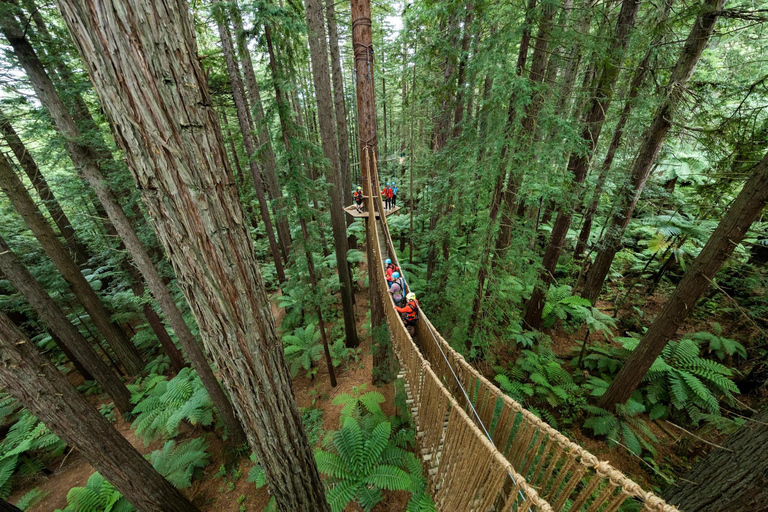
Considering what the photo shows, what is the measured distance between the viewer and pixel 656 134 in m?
4.62

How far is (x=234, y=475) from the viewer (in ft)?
18.3

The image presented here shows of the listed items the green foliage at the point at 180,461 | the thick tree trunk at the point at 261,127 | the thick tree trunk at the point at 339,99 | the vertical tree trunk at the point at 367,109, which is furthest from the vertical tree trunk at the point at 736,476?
the thick tree trunk at the point at 339,99

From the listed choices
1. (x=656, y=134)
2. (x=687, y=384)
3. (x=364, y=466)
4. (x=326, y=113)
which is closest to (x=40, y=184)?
(x=326, y=113)

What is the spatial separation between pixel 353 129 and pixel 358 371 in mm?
16217

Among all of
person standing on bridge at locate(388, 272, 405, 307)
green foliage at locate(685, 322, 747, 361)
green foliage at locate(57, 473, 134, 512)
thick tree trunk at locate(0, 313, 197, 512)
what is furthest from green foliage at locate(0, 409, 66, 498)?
green foliage at locate(685, 322, 747, 361)

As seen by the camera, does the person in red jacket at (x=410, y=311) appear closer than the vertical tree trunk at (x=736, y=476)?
No

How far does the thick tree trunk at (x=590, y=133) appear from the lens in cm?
346

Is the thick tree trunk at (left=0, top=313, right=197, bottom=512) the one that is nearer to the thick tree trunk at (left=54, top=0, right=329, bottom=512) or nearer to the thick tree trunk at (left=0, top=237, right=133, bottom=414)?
the thick tree trunk at (left=0, top=237, right=133, bottom=414)

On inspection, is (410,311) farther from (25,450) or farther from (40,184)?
(40,184)

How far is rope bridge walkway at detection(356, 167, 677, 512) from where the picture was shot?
1456 millimetres

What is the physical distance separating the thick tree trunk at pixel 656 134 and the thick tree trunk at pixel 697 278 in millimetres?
1515

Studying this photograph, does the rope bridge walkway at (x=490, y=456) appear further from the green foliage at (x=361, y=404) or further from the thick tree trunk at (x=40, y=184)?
the thick tree trunk at (x=40, y=184)

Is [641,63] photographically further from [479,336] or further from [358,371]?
[358,371]

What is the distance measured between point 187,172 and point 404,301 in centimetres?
366
